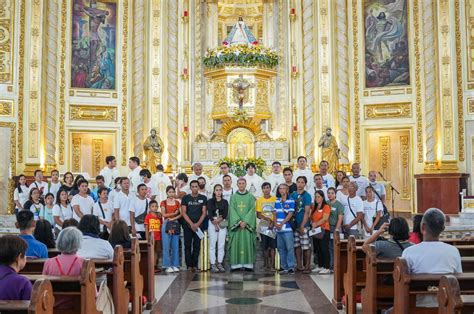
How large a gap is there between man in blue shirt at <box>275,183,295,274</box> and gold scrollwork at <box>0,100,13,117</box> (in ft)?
34.7

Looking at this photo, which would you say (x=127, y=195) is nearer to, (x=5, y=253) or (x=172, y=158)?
(x=5, y=253)

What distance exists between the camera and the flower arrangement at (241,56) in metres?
20.0

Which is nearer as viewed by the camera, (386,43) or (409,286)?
(409,286)

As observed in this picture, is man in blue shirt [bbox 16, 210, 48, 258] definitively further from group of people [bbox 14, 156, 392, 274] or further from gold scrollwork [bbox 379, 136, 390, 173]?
gold scrollwork [bbox 379, 136, 390, 173]

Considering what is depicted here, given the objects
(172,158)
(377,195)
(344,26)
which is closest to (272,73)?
(344,26)

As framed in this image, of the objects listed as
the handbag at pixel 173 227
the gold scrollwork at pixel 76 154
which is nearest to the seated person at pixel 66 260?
the handbag at pixel 173 227

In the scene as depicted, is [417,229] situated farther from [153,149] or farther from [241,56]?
[241,56]

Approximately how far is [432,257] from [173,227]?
21.5ft

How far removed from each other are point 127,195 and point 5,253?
6.66 m

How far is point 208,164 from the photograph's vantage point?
20125mm

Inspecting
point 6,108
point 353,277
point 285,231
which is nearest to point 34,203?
point 285,231

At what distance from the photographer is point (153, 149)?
1834cm

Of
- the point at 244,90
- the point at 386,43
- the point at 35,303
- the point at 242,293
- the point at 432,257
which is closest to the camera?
the point at 35,303

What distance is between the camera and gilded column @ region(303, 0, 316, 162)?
20.0 m
